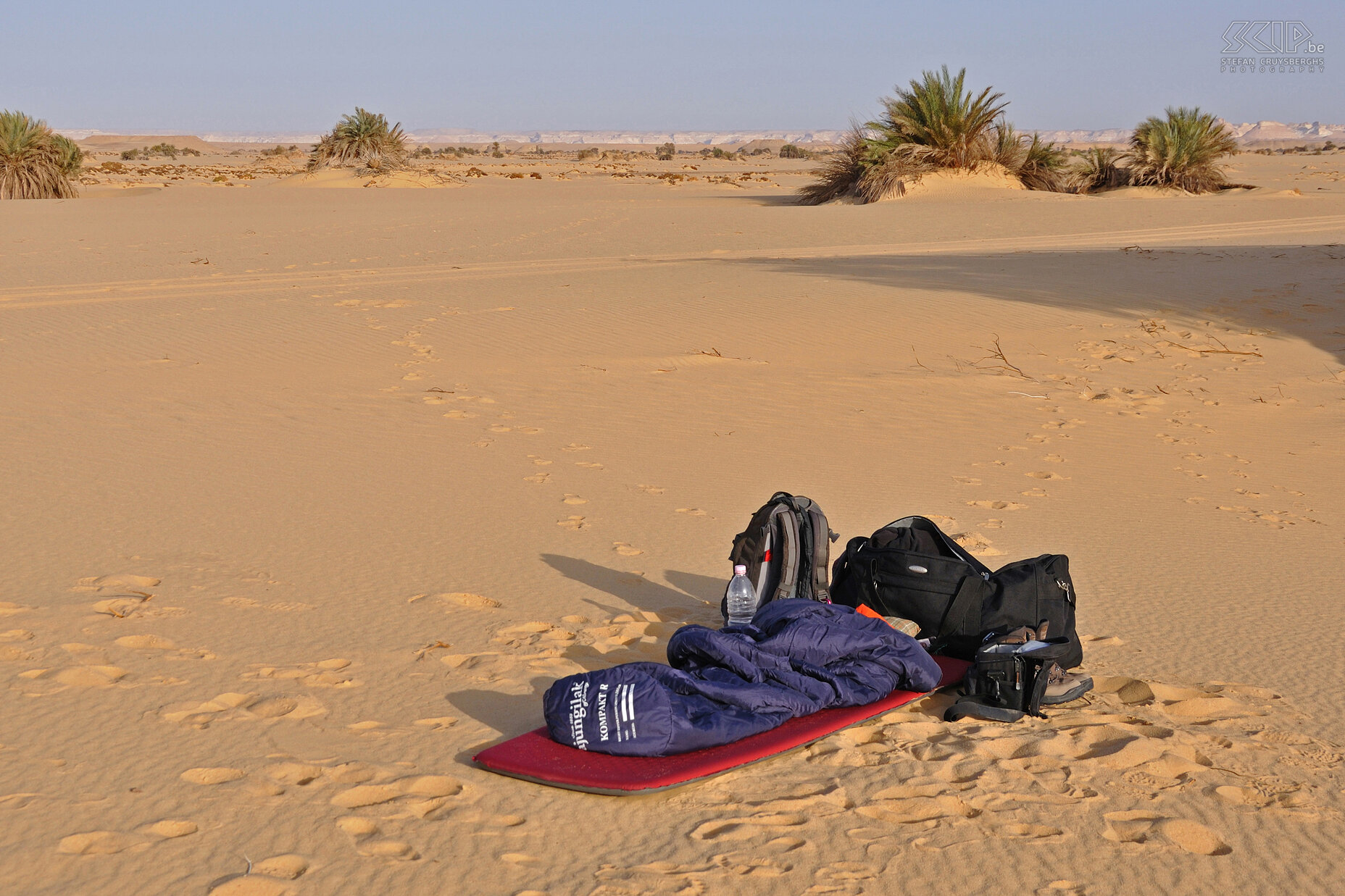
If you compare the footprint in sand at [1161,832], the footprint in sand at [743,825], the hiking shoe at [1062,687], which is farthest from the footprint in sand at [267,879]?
the hiking shoe at [1062,687]

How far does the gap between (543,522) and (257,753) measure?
7.62 ft

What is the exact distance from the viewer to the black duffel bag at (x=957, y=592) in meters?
3.59

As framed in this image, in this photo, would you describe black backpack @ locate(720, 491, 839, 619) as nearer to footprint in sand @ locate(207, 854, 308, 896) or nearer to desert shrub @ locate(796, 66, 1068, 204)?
footprint in sand @ locate(207, 854, 308, 896)

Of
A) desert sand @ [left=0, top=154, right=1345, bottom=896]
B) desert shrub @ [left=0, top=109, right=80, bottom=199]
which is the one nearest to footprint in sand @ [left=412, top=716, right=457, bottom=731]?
desert sand @ [left=0, top=154, right=1345, bottom=896]

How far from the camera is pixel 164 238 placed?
16625mm

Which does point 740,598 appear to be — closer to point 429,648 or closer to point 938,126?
point 429,648

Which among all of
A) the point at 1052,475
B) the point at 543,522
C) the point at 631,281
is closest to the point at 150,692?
the point at 543,522

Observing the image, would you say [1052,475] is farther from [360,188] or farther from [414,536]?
[360,188]

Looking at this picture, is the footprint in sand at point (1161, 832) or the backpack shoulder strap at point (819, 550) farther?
the backpack shoulder strap at point (819, 550)

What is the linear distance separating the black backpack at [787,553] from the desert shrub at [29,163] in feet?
77.4

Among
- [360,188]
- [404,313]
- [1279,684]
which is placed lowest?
[1279,684]

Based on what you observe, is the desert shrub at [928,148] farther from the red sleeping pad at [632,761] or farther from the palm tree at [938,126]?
the red sleeping pad at [632,761]

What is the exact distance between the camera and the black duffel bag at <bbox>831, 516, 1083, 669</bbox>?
11.8 ft

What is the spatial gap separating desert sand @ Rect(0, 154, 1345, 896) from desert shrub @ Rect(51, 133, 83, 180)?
1282cm
